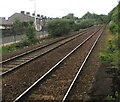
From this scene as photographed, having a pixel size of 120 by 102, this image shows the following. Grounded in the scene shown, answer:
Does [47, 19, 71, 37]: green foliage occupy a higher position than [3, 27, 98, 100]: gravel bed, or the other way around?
[47, 19, 71, 37]: green foliage

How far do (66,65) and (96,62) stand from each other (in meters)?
2.05

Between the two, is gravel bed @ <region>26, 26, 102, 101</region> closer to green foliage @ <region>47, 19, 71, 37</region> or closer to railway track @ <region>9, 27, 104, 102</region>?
railway track @ <region>9, 27, 104, 102</region>

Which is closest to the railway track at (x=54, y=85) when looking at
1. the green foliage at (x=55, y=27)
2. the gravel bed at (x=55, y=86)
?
the gravel bed at (x=55, y=86)

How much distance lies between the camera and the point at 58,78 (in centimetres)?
888

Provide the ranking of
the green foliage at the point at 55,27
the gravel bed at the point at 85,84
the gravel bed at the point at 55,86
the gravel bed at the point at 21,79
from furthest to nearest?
1. the green foliage at the point at 55,27
2. the gravel bed at the point at 21,79
3. the gravel bed at the point at 55,86
4. the gravel bed at the point at 85,84

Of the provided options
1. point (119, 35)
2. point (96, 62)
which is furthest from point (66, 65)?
point (119, 35)

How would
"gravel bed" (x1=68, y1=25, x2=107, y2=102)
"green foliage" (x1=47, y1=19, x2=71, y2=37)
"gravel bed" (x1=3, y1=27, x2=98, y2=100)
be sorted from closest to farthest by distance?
"gravel bed" (x1=68, y1=25, x2=107, y2=102), "gravel bed" (x1=3, y1=27, x2=98, y2=100), "green foliage" (x1=47, y1=19, x2=71, y2=37)

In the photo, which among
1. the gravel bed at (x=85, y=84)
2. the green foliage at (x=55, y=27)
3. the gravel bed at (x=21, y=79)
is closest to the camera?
the gravel bed at (x=85, y=84)

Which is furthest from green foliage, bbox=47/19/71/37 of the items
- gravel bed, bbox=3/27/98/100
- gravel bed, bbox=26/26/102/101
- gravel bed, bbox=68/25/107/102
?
gravel bed, bbox=26/26/102/101

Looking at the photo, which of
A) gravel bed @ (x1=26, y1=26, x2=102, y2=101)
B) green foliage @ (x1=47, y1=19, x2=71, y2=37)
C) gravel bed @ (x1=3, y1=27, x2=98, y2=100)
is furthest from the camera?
green foliage @ (x1=47, y1=19, x2=71, y2=37)

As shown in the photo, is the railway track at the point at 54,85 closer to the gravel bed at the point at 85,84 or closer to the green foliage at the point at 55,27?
the gravel bed at the point at 85,84

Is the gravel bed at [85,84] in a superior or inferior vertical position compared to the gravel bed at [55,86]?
superior

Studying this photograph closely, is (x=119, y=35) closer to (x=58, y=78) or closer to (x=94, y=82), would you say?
(x=94, y=82)

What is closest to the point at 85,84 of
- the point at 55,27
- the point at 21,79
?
the point at 21,79
